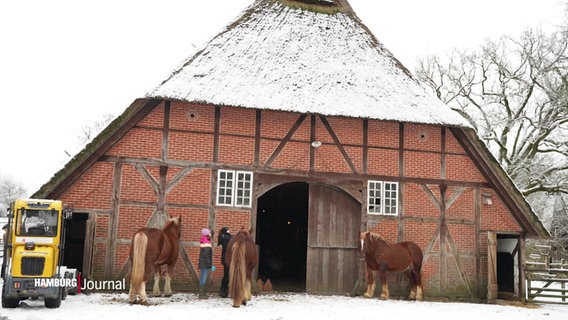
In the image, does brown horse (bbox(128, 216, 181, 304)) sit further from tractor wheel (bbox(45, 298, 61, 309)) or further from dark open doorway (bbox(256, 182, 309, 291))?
dark open doorway (bbox(256, 182, 309, 291))

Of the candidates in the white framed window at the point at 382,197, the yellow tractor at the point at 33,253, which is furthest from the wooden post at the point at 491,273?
the yellow tractor at the point at 33,253

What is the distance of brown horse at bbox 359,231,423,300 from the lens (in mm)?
12641

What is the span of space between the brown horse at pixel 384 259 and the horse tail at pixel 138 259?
5031mm

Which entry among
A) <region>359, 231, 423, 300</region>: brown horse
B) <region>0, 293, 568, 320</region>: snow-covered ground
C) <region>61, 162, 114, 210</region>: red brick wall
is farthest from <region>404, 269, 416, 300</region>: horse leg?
<region>61, 162, 114, 210</region>: red brick wall

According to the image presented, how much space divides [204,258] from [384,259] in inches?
167

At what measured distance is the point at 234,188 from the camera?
12.8m

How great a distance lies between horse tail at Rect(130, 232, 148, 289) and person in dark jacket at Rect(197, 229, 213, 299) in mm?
1483

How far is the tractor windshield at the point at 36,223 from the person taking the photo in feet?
30.8

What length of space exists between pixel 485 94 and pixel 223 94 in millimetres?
16362

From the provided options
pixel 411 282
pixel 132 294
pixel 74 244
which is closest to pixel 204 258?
pixel 132 294

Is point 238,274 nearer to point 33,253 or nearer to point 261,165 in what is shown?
point 261,165

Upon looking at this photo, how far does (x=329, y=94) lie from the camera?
13.3 metres

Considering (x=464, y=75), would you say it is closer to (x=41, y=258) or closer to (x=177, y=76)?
(x=177, y=76)

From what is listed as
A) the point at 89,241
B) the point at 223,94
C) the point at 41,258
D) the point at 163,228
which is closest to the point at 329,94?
the point at 223,94
